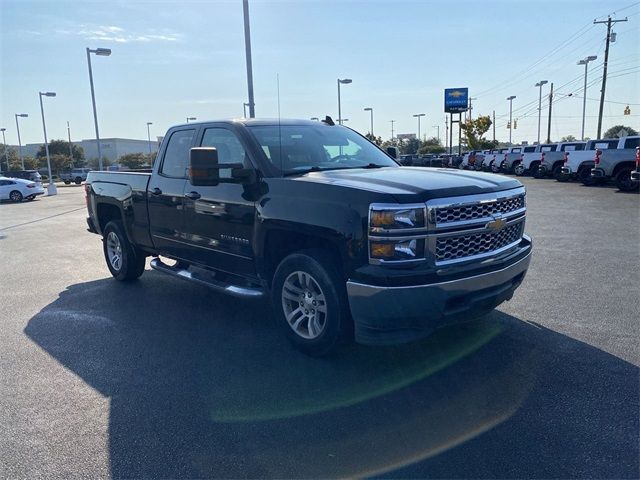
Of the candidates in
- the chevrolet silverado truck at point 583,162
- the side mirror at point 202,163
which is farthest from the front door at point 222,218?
the chevrolet silverado truck at point 583,162

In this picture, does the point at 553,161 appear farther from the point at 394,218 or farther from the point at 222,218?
the point at 394,218

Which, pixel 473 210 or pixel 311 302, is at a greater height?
pixel 473 210

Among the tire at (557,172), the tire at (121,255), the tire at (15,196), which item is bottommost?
the tire at (15,196)

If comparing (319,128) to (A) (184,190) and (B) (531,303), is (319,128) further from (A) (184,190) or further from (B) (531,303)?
(B) (531,303)

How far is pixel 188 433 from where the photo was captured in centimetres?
331

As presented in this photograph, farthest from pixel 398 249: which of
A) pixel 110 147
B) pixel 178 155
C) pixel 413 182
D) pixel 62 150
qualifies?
pixel 110 147

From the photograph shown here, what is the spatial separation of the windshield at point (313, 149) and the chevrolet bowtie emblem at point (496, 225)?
5.24ft

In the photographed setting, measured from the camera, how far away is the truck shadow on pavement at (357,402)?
9.70 ft

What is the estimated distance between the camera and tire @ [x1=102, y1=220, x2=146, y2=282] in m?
7.10

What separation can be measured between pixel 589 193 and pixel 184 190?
58.8 feet

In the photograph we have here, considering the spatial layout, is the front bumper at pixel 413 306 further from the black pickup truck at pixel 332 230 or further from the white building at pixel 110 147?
the white building at pixel 110 147

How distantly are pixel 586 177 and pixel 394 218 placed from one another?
74.6 feet

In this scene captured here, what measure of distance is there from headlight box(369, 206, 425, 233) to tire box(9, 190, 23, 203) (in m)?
28.6

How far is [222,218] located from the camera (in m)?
5.06
